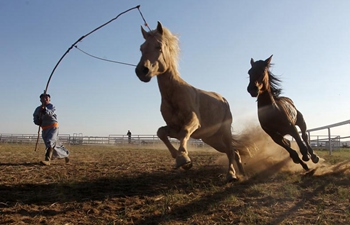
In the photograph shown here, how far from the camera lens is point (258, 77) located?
19.1 ft

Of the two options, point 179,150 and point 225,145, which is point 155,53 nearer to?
point 179,150

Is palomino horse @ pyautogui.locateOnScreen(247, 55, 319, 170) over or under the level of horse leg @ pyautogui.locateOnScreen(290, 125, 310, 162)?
over

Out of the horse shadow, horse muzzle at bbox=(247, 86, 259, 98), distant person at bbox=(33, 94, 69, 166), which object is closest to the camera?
the horse shadow

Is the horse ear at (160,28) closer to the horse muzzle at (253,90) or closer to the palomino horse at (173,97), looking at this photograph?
the palomino horse at (173,97)

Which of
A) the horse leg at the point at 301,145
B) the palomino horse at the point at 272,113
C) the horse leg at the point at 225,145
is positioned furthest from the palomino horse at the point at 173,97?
the horse leg at the point at 301,145

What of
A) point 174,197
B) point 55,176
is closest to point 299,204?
point 174,197

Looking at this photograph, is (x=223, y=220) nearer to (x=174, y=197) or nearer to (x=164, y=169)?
(x=174, y=197)

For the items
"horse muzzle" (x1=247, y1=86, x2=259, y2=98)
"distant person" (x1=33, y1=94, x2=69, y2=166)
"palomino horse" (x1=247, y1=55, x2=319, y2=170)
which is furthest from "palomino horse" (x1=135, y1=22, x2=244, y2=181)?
"distant person" (x1=33, y1=94, x2=69, y2=166)

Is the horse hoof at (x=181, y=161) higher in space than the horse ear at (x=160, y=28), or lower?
lower

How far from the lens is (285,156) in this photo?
7.04 m

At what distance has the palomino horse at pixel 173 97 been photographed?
164 inches

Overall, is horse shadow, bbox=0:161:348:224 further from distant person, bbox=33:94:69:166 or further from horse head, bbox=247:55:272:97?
distant person, bbox=33:94:69:166

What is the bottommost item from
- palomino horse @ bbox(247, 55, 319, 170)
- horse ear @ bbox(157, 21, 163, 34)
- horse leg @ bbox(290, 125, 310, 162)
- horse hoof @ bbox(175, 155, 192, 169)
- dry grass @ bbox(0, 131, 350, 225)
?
dry grass @ bbox(0, 131, 350, 225)

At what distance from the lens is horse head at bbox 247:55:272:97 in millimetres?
5594
